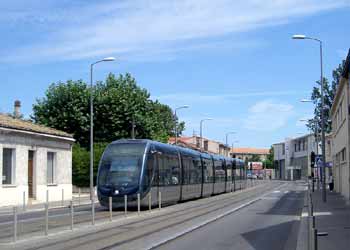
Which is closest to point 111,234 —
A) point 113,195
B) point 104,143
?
point 113,195

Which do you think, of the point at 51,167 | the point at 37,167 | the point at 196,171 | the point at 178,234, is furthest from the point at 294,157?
the point at 178,234

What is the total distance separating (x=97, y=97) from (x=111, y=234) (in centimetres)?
4372

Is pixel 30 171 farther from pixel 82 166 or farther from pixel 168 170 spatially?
pixel 82 166

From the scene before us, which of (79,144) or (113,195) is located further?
(79,144)

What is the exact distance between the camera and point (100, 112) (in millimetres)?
61812

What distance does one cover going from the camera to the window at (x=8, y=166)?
37531 mm

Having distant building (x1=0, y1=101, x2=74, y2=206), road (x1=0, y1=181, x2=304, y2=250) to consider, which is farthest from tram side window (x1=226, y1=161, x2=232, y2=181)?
road (x1=0, y1=181, x2=304, y2=250)

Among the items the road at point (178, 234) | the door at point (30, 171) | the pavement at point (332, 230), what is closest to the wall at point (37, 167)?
the door at point (30, 171)

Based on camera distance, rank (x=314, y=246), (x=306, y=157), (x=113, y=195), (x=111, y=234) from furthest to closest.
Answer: (x=306, y=157) < (x=113, y=195) < (x=111, y=234) < (x=314, y=246)

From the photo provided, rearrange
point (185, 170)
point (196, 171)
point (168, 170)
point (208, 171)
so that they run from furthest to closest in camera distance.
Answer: point (208, 171) → point (196, 171) → point (185, 170) → point (168, 170)

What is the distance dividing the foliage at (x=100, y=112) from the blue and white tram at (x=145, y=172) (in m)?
21.6

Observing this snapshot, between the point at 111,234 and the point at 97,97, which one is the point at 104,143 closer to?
the point at 97,97

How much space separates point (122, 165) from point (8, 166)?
11.5 m

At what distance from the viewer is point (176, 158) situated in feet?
116
